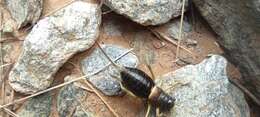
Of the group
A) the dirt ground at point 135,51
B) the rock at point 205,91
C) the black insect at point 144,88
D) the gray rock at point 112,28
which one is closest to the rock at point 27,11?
the dirt ground at point 135,51

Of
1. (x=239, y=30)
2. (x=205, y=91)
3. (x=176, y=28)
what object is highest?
(x=239, y=30)

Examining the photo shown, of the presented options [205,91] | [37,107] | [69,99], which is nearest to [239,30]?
[205,91]

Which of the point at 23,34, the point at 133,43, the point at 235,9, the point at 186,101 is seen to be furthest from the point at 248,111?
the point at 23,34

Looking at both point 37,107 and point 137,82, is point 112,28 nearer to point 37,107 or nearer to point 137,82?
point 137,82

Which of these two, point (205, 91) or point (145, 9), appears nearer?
point (205, 91)

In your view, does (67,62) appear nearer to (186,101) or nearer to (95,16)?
(95,16)

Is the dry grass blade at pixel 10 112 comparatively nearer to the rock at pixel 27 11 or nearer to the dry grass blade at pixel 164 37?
the rock at pixel 27 11
